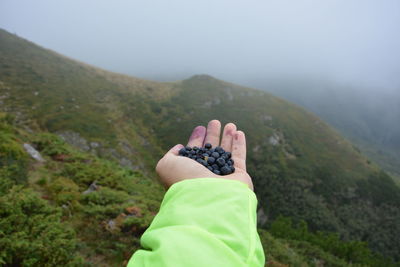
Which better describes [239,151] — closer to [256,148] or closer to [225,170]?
[225,170]

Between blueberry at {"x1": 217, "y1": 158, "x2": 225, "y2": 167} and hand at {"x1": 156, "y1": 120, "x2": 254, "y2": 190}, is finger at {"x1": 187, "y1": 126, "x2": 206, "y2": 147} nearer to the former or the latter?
hand at {"x1": 156, "y1": 120, "x2": 254, "y2": 190}

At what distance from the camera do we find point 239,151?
453 cm

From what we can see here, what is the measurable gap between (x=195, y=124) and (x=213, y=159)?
202 ft

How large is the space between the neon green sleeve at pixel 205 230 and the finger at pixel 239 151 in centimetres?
203

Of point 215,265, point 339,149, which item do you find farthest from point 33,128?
point 339,149

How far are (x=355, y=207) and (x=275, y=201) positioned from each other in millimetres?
20500

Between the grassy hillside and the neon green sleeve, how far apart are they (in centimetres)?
3718

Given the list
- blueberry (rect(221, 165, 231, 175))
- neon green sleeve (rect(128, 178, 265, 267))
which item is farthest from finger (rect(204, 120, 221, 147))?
neon green sleeve (rect(128, 178, 265, 267))

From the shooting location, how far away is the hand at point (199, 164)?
3318mm

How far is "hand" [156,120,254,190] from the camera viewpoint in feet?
10.9

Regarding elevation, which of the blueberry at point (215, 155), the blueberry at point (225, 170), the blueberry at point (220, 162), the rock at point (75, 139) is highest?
the blueberry at point (215, 155)

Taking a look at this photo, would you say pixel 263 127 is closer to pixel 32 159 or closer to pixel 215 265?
pixel 32 159

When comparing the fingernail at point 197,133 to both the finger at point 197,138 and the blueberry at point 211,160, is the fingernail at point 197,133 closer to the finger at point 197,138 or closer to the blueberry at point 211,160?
the finger at point 197,138

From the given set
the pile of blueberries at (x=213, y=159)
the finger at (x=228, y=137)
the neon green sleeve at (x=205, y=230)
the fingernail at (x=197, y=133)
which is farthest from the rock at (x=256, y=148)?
the neon green sleeve at (x=205, y=230)
